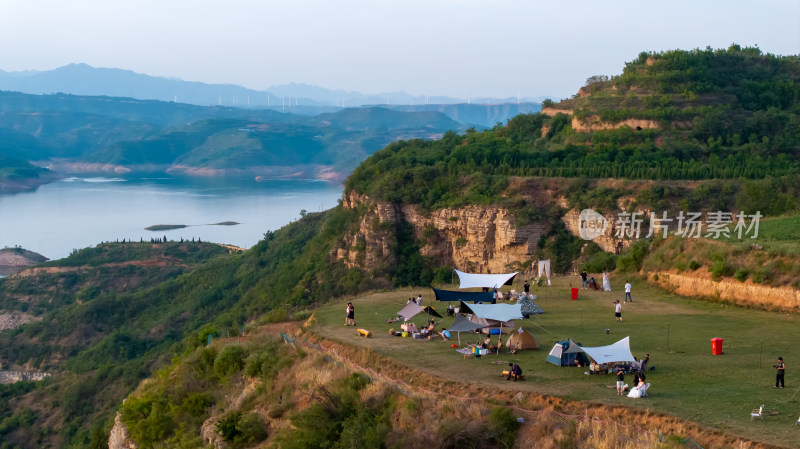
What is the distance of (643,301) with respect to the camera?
2561 centimetres

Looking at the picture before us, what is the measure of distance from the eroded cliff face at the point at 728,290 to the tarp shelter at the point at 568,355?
7837mm

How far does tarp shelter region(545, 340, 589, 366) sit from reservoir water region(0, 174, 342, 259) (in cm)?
8448

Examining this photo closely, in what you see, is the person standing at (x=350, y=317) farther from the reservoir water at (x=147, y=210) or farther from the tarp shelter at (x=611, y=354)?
the reservoir water at (x=147, y=210)

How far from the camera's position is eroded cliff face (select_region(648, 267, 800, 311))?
898 inches

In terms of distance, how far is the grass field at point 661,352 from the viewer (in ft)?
48.6

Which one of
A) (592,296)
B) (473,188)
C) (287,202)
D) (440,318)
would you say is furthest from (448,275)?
(287,202)

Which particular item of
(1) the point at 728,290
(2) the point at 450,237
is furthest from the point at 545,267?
(2) the point at 450,237

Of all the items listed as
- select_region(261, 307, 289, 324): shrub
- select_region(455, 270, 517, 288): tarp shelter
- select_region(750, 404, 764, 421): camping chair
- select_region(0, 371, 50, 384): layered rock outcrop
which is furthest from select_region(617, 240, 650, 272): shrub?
select_region(0, 371, 50, 384): layered rock outcrop

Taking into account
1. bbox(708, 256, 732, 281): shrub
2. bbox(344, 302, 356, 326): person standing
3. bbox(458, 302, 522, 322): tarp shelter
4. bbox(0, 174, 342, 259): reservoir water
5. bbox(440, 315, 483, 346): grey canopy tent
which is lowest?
bbox(0, 174, 342, 259): reservoir water

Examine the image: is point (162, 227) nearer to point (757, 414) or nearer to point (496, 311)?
point (496, 311)

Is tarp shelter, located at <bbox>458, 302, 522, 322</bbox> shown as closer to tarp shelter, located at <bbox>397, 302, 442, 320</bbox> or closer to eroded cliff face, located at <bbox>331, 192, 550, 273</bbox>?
tarp shelter, located at <bbox>397, 302, 442, 320</bbox>

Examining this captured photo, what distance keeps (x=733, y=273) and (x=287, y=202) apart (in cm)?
12750

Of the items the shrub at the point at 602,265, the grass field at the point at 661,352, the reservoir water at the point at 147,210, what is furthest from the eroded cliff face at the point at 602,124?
the reservoir water at the point at 147,210

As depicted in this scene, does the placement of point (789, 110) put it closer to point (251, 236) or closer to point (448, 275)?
point (448, 275)
